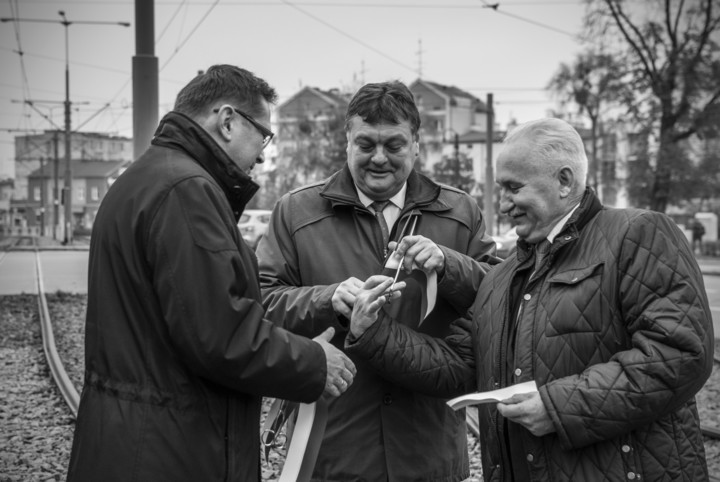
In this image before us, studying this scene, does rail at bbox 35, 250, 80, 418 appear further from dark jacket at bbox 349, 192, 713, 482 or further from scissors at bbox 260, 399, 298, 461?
dark jacket at bbox 349, 192, 713, 482

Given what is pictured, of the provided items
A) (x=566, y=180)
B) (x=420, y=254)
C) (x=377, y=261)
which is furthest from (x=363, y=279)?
(x=566, y=180)

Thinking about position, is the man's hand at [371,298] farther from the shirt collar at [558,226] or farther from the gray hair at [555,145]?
the gray hair at [555,145]

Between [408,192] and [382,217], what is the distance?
158 mm

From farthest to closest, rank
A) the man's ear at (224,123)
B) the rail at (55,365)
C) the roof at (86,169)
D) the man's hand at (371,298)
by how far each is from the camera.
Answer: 1. the roof at (86,169)
2. the rail at (55,365)
3. the man's hand at (371,298)
4. the man's ear at (224,123)

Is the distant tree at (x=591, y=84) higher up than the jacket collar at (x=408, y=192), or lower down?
higher up

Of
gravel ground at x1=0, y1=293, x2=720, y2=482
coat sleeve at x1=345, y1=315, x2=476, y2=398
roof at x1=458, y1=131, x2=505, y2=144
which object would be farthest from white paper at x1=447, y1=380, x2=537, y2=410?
roof at x1=458, y1=131, x2=505, y2=144

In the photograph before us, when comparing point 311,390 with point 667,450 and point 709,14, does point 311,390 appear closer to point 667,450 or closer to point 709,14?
point 667,450

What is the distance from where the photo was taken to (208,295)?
251 cm

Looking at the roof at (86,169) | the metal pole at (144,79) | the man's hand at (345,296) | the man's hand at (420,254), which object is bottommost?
the man's hand at (345,296)

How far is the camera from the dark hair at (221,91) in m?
2.79

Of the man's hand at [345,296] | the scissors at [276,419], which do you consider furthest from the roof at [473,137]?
the man's hand at [345,296]

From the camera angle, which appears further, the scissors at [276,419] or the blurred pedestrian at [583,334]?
the scissors at [276,419]

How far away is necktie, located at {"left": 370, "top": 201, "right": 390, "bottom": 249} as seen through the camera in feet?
11.6

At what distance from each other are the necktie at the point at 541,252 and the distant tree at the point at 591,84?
105ft
